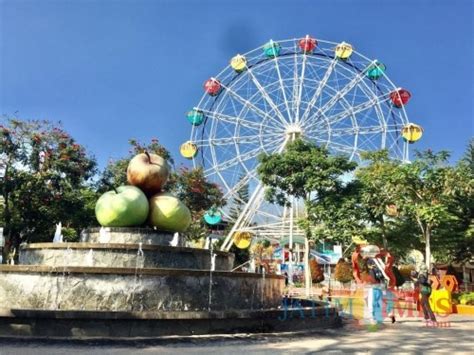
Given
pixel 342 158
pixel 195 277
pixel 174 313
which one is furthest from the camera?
pixel 342 158

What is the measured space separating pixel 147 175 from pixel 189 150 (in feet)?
70.6

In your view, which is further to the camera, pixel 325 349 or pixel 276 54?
pixel 276 54

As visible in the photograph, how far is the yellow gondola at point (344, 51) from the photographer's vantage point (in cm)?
3158

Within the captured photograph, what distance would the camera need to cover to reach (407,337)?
9.39 metres

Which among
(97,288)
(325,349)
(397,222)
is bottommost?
(325,349)

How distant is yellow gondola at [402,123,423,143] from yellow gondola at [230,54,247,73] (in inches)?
438

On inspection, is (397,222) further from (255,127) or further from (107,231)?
(107,231)

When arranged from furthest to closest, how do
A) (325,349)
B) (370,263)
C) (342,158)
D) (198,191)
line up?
(198,191), (370,263), (342,158), (325,349)

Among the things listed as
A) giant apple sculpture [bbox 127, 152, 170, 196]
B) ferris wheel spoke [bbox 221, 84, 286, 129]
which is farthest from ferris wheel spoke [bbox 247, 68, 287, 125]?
giant apple sculpture [bbox 127, 152, 170, 196]

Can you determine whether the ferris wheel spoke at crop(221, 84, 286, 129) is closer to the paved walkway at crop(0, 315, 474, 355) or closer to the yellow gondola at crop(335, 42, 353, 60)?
the yellow gondola at crop(335, 42, 353, 60)

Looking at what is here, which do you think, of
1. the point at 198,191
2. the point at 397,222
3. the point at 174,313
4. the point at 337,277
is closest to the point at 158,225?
the point at 174,313

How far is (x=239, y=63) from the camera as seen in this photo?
32.8 metres

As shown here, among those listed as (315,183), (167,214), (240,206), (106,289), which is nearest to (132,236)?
(167,214)

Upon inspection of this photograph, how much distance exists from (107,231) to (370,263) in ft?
57.9
